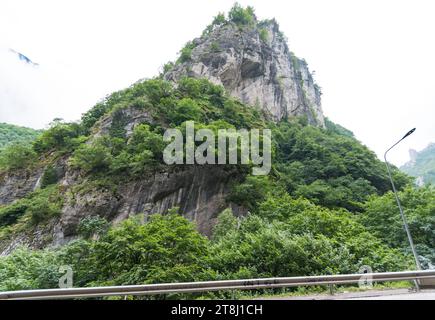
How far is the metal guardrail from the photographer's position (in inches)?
210

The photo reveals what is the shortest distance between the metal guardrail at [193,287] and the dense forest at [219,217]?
21.4 ft

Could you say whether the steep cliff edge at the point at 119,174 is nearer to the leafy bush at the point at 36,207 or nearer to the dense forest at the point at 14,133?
the leafy bush at the point at 36,207

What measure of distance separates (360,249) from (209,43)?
5366cm

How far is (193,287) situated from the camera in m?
5.98

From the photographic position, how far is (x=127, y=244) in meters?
14.5

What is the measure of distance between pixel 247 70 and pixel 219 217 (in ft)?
136

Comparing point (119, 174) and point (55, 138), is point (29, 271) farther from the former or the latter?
point (55, 138)

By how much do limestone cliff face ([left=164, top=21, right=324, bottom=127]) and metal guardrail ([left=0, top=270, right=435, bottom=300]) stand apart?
4959 cm

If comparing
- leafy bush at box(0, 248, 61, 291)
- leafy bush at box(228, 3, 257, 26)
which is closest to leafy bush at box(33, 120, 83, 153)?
leafy bush at box(0, 248, 61, 291)

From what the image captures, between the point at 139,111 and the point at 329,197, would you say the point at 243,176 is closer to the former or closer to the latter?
the point at 329,197

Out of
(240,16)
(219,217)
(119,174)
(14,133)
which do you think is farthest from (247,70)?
(14,133)

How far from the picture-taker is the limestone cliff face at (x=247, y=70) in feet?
183

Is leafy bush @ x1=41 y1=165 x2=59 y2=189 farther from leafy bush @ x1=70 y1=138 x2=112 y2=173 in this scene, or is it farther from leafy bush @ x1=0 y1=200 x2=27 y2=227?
leafy bush @ x1=70 y1=138 x2=112 y2=173
